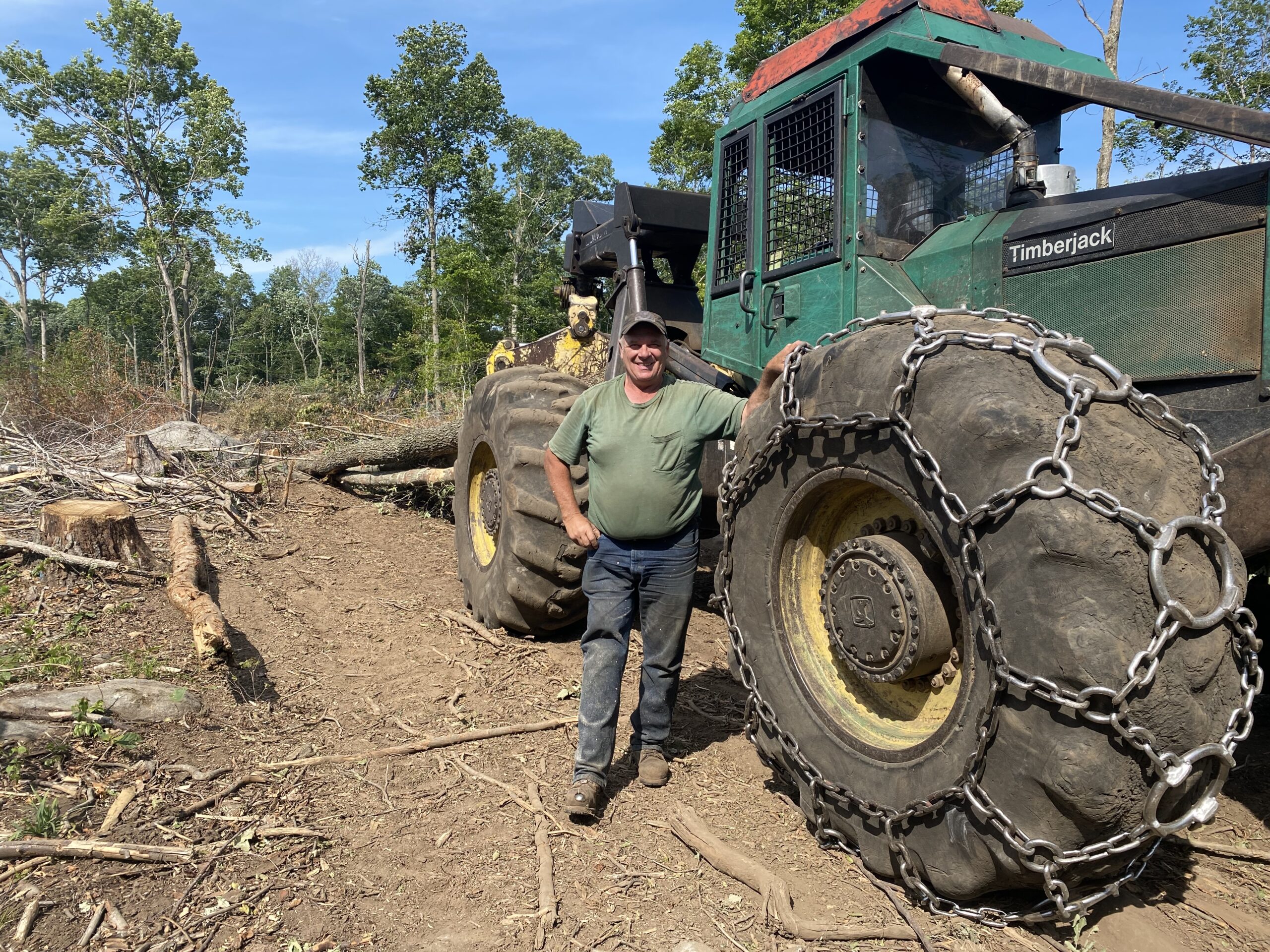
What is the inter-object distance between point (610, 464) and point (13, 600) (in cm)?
411

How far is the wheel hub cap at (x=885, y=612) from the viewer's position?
8.45 feet

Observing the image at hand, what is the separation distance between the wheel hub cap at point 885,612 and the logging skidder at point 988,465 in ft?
0.03

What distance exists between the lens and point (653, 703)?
3.49 m

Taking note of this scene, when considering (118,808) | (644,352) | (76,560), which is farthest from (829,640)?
(76,560)

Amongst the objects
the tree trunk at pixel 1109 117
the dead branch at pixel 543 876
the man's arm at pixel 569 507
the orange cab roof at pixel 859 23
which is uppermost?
the tree trunk at pixel 1109 117

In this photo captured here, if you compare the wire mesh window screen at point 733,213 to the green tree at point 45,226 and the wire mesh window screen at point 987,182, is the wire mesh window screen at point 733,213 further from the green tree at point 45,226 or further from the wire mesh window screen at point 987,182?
the green tree at point 45,226

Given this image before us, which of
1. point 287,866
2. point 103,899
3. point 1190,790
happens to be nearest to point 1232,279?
point 1190,790

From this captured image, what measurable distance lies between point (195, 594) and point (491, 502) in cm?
178

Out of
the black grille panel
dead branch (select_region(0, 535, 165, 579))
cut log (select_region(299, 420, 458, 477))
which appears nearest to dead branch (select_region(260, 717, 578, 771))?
the black grille panel

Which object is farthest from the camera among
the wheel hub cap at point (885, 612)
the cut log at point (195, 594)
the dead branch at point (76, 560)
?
the dead branch at point (76, 560)

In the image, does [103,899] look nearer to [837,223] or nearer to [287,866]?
[287,866]

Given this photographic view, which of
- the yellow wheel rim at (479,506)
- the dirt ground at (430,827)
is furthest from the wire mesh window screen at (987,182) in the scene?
the yellow wheel rim at (479,506)

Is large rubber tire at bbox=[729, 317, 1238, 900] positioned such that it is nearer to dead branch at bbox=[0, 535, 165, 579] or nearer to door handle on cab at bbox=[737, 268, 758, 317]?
door handle on cab at bbox=[737, 268, 758, 317]

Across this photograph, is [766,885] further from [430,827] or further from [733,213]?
[733,213]
